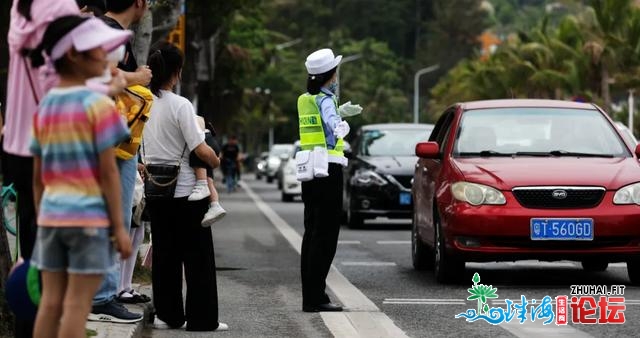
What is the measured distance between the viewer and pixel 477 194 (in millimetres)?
12602

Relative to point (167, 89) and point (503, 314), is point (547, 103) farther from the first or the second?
point (167, 89)

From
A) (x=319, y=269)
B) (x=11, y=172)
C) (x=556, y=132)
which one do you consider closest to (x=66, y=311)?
(x=11, y=172)

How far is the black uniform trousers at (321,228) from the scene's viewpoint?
35.7ft

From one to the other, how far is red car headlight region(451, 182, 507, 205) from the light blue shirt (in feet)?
6.60

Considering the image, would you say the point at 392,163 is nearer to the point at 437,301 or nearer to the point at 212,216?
the point at 437,301

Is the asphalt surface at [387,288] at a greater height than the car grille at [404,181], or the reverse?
the asphalt surface at [387,288]

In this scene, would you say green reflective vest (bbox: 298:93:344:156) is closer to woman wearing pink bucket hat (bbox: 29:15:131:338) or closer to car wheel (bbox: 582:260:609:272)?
car wheel (bbox: 582:260:609:272)

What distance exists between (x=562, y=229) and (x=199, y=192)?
372cm

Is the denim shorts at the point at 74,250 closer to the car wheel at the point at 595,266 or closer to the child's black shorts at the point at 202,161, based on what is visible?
the child's black shorts at the point at 202,161

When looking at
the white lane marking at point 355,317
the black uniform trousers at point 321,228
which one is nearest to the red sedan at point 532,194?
the white lane marking at point 355,317

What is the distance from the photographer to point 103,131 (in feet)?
19.7

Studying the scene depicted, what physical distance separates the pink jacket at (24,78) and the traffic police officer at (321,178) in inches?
163

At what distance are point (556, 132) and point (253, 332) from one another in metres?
4.78

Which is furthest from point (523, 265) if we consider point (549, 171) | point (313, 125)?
point (313, 125)
